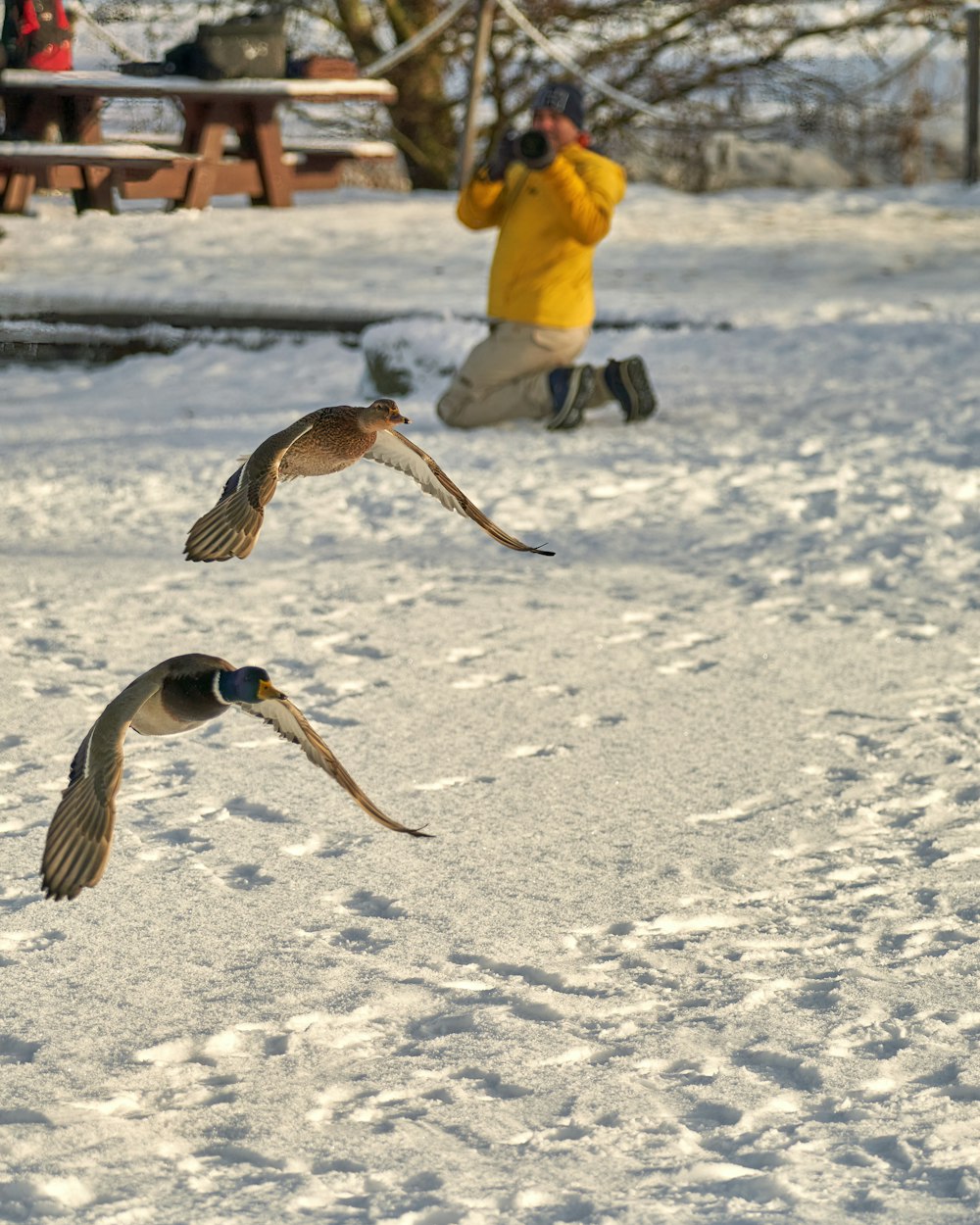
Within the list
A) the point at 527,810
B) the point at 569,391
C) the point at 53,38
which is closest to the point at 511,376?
the point at 569,391

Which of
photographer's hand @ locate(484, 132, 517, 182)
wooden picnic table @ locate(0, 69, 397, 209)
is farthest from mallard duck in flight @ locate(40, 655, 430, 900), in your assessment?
wooden picnic table @ locate(0, 69, 397, 209)

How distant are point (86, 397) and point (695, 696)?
4.23 m

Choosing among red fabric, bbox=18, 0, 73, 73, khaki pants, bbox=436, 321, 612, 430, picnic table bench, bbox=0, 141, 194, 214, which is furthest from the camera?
khaki pants, bbox=436, 321, 612, 430

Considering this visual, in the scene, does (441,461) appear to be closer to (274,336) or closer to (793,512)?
(793,512)

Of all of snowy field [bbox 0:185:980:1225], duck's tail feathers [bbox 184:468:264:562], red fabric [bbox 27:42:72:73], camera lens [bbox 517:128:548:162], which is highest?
red fabric [bbox 27:42:72:73]

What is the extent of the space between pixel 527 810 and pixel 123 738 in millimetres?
2238

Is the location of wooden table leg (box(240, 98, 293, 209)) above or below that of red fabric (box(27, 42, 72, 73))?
below

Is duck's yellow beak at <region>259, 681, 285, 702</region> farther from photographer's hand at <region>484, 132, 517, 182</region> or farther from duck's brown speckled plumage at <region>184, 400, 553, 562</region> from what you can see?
photographer's hand at <region>484, 132, 517, 182</region>

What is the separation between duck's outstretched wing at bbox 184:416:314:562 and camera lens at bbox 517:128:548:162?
14.7ft

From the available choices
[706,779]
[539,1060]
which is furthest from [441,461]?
[539,1060]

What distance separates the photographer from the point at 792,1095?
98.0 inches

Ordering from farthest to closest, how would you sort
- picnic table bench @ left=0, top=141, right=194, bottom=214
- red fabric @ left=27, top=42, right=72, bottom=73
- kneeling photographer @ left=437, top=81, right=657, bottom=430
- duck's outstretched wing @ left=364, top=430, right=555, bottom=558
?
1. kneeling photographer @ left=437, top=81, right=657, bottom=430
2. red fabric @ left=27, top=42, right=72, bottom=73
3. picnic table bench @ left=0, top=141, right=194, bottom=214
4. duck's outstretched wing @ left=364, top=430, right=555, bottom=558

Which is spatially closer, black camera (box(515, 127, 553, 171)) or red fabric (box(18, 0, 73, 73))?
red fabric (box(18, 0, 73, 73))

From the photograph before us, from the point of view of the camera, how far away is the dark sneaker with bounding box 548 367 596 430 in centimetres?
631
